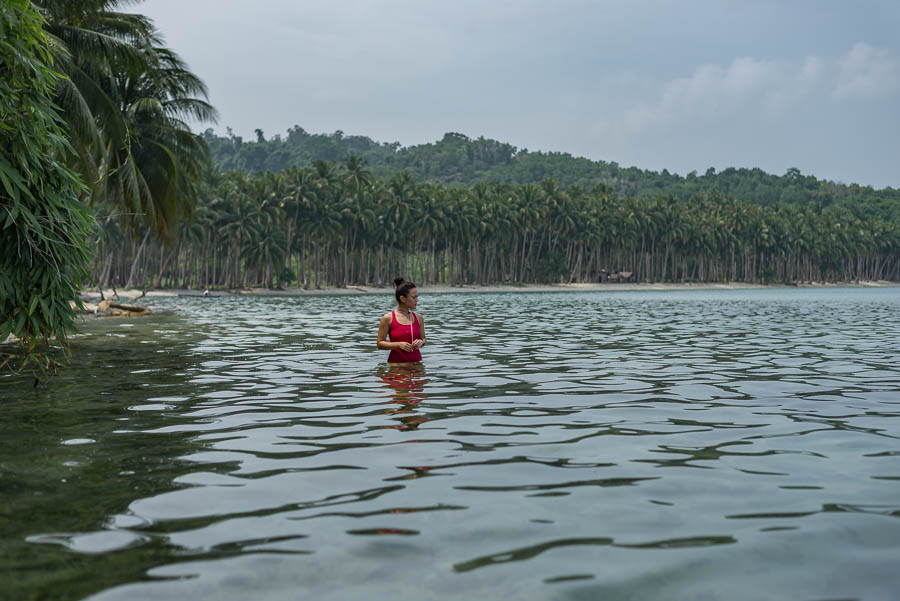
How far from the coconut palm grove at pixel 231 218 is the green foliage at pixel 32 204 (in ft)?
0.10

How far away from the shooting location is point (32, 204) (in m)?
11.1

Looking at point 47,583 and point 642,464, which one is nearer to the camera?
point 47,583

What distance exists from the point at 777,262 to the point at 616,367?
153m

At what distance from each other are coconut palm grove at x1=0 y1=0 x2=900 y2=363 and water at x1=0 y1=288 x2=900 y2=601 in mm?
2841

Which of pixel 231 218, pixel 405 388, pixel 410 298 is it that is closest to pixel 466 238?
pixel 231 218

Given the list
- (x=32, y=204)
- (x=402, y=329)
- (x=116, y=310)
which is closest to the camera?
(x=32, y=204)

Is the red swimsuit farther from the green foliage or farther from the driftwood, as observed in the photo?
the driftwood

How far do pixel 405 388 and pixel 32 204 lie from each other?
18.5 feet

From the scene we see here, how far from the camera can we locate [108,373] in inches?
551

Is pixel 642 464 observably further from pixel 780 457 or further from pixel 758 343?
pixel 758 343

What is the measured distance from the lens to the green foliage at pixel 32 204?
33.6 ft

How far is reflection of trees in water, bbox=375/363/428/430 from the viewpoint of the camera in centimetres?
938

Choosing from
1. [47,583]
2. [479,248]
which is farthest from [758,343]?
[479,248]

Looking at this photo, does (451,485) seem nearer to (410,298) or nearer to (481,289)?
(410,298)
